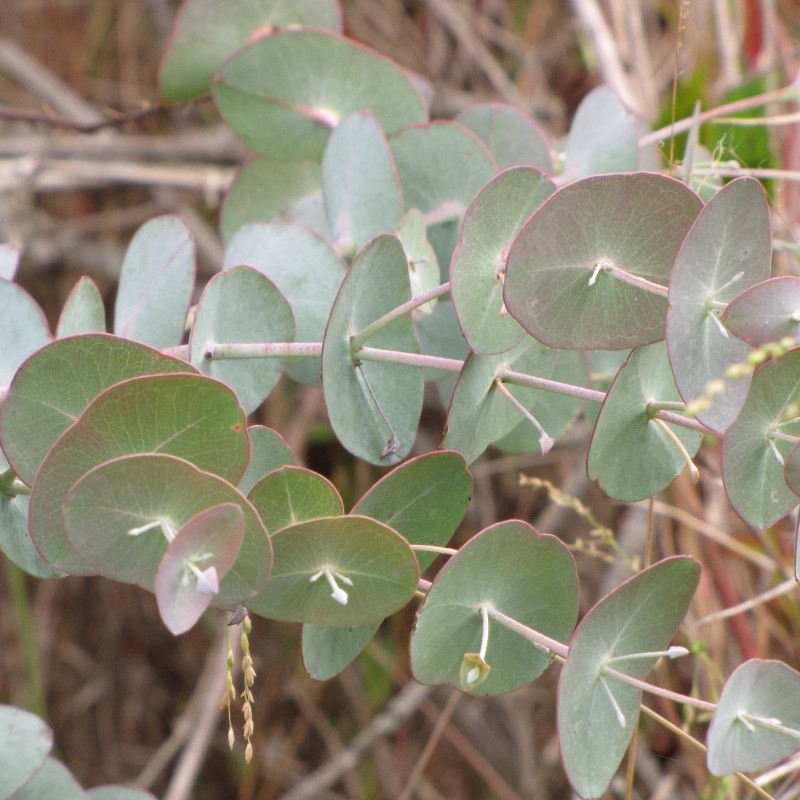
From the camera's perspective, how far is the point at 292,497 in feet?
1.10

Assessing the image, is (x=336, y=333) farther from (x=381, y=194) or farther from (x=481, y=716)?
(x=481, y=716)

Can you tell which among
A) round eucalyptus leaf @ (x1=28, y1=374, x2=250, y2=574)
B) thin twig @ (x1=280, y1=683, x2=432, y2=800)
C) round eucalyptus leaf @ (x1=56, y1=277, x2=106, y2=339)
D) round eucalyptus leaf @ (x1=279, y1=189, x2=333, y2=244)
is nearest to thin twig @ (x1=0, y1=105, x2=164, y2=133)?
round eucalyptus leaf @ (x1=279, y1=189, x2=333, y2=244)

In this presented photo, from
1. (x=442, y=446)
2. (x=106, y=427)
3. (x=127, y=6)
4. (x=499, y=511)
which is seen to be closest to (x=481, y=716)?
(x=499, y=511)

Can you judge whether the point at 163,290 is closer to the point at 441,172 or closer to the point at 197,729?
the point at 441,172

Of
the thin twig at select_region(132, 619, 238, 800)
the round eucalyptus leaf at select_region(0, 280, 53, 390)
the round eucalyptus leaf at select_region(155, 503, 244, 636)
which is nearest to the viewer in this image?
the round eucalyptus leaf at select_region(155, 503, 244, 636)

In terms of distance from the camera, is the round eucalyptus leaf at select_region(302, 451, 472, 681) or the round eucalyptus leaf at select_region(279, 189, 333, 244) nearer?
the round eucalyptus leaf at select_region(302, 451, 472, 681)

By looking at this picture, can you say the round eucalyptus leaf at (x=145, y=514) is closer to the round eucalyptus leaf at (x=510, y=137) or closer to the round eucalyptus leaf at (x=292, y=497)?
the round eucalyptus leaf at (x=292, y=497)

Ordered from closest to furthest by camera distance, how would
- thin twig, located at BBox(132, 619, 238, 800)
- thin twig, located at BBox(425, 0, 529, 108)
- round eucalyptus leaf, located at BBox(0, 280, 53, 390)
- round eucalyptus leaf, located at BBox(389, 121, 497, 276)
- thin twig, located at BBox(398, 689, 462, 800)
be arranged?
1. round eucalyptus leaf, located at BBox(0, 280, 53, 390)
2. round eucalyptus leaf, located at BBox(389, 121, 497, 276)
3. thin twig, located at BBox(398, 689, 462, 800)
4. thin twig, located at BBox(132, 619, 238, 800)
5. thin twig, located at BBox(425, 0, 529, 108)

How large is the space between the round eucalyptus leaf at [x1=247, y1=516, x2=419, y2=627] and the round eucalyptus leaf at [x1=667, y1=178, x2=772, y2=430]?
0.14 meters

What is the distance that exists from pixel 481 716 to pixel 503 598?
0.86 m

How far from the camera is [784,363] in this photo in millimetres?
330

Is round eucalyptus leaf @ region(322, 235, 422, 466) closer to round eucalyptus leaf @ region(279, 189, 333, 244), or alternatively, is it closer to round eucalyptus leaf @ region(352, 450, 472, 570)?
round eucalyptus leaf @ region(352, 450, 472, 570)

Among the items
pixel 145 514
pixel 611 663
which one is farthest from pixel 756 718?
pixel 145 514

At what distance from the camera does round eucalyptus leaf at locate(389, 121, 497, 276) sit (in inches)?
19.1
